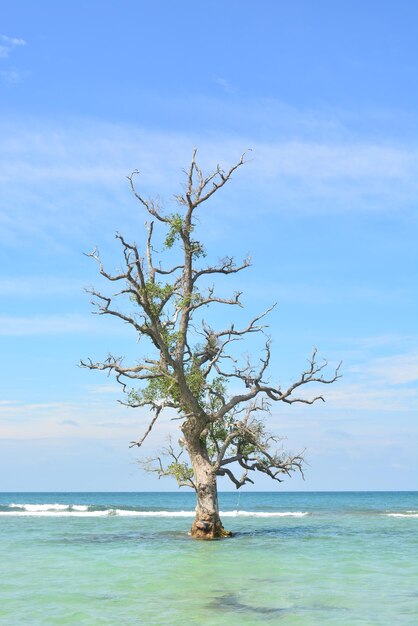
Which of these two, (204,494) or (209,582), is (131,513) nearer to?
(204,494)

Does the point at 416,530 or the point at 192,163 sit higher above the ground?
the point at 192,163

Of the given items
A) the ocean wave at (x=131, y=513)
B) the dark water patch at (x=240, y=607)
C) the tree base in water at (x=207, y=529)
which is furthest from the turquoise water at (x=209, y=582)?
the ocean wave at (x=131, y=513)

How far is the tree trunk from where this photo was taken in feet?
95.7

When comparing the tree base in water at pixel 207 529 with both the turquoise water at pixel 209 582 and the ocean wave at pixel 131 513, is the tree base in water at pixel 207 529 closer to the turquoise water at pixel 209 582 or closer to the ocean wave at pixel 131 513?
the turquoise water at pixel 209 582

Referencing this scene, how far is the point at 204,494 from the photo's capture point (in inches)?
1144

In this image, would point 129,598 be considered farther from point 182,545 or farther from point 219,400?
point 219,400

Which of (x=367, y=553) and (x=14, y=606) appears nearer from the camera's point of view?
(x=14, y=606)

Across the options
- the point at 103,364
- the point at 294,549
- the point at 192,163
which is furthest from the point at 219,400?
the point at 192,163

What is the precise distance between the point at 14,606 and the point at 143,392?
50.3 feet

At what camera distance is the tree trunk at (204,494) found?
29156mm

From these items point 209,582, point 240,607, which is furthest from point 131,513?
point 240,607

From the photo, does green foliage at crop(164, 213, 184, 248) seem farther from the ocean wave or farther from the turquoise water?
the ocean wave

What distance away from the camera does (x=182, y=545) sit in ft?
88.5

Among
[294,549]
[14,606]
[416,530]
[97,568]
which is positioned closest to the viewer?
[14,606]
